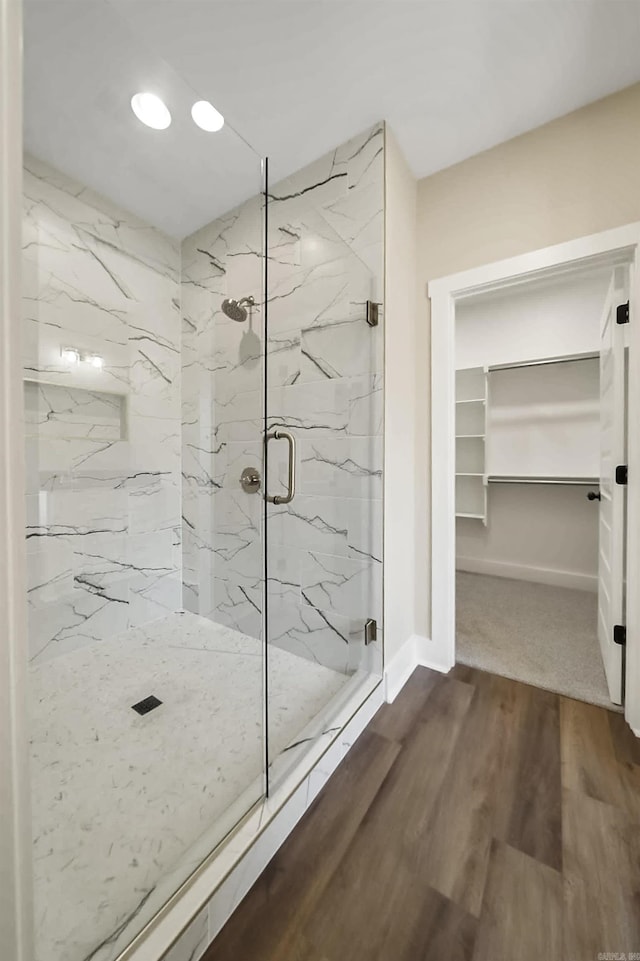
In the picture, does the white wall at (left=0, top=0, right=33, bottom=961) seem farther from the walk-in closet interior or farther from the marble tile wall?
the walk-in closet interior

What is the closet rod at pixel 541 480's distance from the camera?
8.84ft

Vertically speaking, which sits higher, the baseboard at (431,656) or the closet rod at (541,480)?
the closet rod at (541,480)

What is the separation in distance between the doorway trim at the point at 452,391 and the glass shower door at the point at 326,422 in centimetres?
38

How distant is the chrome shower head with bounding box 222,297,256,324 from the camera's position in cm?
178

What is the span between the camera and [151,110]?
1.51 meters

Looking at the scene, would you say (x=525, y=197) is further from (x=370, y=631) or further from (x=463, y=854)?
(x=463, y=854)

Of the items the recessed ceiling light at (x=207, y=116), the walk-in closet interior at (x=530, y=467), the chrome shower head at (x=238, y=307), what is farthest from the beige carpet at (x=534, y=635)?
the recessed ceiling light at (x=207, y=116)

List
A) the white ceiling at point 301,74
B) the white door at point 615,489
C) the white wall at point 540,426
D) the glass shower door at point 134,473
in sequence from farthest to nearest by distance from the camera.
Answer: the white wall at point 540,426
the white door at point 615,489
the white ceiling at point 301,74
the glass shower door at point 134,473

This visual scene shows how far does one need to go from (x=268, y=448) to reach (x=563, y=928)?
159 cm

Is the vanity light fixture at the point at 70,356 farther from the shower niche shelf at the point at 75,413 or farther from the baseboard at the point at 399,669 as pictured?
the baseboard at the point at 399,669

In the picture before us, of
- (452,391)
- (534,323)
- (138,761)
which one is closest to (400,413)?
(452,391)

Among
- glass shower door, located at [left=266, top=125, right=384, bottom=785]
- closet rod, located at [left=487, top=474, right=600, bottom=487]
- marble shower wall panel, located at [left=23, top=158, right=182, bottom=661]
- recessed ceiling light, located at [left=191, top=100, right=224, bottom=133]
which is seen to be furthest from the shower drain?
closet rod, located at [left=487, top=474, right=600, bottom=487]

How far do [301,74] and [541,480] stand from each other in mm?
2912

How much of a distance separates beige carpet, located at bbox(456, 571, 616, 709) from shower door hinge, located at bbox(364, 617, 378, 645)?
0.61 m
